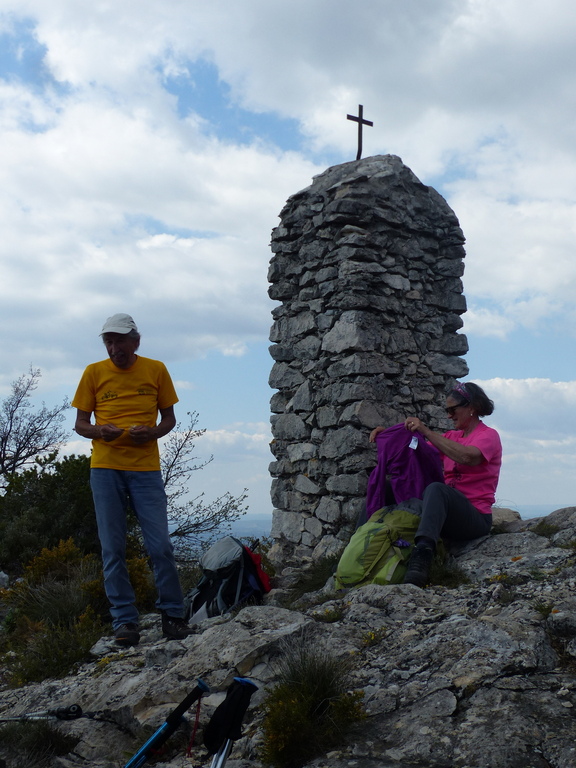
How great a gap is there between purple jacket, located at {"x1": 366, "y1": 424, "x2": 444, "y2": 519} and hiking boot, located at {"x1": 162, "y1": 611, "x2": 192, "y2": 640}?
1.60 meters

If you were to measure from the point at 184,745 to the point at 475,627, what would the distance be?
1411 millimetres

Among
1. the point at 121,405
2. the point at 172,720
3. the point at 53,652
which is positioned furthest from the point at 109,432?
the point at 172,720

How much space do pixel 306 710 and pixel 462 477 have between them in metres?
2.63

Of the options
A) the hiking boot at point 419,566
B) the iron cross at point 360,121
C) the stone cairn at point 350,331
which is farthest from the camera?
the iron cross at point 360,121

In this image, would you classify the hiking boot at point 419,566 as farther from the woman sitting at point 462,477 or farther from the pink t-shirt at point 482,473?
the pink t-shirt at point 482,473

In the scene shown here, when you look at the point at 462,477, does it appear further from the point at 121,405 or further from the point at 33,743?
the point at 33,743

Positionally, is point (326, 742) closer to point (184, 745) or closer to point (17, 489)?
point (184, 745)

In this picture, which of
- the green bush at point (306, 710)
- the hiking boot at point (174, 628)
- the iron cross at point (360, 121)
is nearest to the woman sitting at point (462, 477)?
the hiking boot at point (174, 628)

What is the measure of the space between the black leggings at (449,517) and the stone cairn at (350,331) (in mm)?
1215

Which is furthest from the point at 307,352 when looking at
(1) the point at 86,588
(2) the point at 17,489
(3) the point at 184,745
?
(3) the point at 184,745

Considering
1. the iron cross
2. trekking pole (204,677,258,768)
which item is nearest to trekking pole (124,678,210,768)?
trekking pole (204,677,258,768)

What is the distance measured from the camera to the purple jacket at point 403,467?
17.1 feet

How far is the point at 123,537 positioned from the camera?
4.64m

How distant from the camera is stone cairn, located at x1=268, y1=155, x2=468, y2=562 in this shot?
20.6ft
